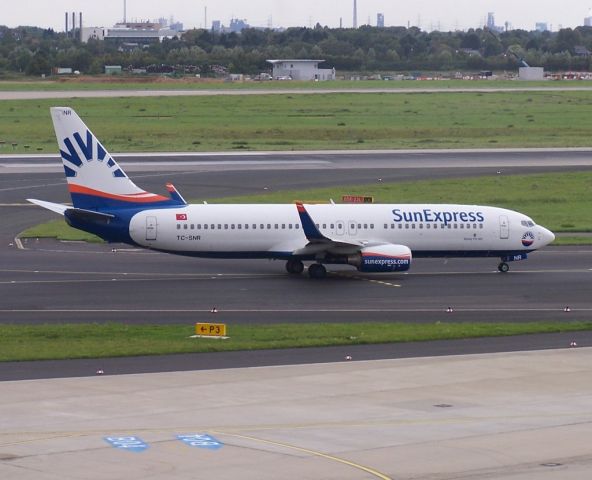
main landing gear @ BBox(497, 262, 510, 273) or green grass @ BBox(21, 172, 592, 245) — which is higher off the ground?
green grass @ BBox(21, 172, 592, 245)

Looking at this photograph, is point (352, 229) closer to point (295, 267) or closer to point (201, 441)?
point (295, 267)

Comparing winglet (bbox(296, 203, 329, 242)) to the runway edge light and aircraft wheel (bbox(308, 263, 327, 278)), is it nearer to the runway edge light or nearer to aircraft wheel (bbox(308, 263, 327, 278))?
aircraft wheel (bbox(308, 263, 327, 278))

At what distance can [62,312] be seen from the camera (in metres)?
44.6

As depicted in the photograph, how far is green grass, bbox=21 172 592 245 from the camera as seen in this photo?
71.4 m

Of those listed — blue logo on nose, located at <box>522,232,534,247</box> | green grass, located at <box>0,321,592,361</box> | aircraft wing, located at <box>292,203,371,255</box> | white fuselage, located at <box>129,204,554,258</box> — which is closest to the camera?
green grass, located at <box>0,321,592,361</box>

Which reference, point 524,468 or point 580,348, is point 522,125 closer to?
point 580,348

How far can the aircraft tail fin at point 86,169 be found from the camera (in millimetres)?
53094

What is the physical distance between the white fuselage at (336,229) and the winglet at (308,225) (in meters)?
1.72

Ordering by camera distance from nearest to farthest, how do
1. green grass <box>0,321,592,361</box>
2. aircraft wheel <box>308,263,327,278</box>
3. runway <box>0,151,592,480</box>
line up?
runway <box>0,151,592,480</box> → green grass <box>0,321,592,361</box> → aircraft wheel <box>308,263,327,278</box>

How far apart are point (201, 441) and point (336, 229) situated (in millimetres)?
29135

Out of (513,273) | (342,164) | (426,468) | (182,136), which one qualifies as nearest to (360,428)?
(426,468)

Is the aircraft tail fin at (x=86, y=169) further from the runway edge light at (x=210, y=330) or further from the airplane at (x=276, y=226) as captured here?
the runway edge light at (x=210, y=330)

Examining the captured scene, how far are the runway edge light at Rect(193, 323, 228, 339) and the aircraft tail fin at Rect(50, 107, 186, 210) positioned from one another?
1522 centimetres

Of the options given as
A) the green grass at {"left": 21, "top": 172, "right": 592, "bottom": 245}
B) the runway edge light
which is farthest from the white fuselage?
the runway edge light
